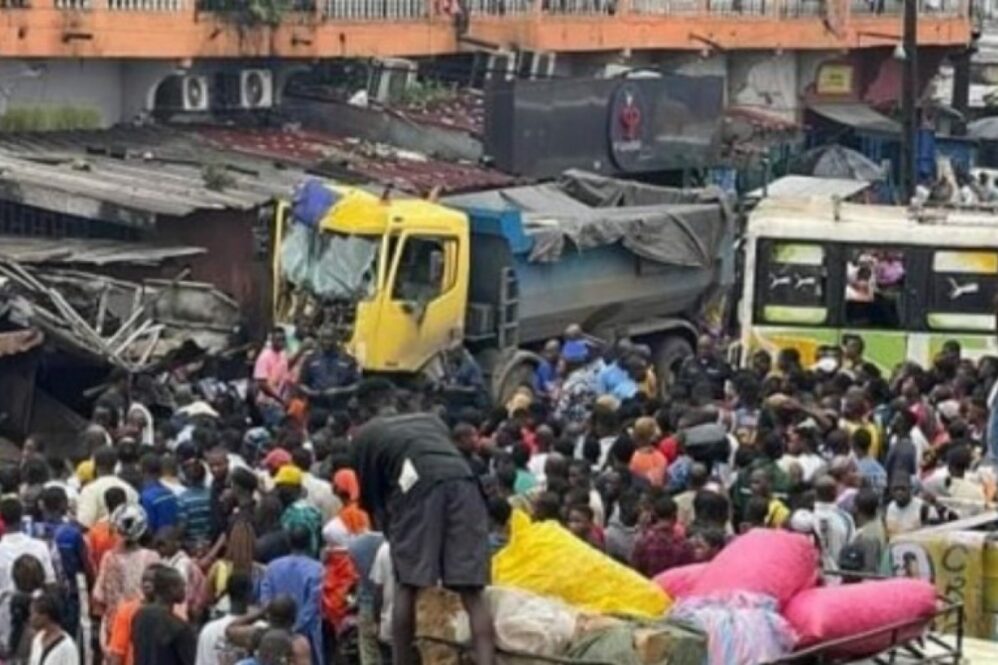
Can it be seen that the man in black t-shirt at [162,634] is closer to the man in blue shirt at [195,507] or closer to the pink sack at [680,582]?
the man in blue shirt at [195,507]

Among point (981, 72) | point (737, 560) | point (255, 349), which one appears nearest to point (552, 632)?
point (737, 560)

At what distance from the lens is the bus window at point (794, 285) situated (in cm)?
2162

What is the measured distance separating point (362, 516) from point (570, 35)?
21.7 metres

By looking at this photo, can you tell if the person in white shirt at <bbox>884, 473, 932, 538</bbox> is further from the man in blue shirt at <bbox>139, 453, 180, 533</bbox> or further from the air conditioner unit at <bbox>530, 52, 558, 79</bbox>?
the air conditioner unit at <bbox>530, 52, 558, 79</bbox>

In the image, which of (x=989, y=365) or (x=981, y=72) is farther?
(x=981, y=72)

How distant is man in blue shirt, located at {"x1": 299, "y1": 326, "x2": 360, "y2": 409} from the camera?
19.5 metres

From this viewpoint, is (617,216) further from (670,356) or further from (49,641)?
(49,641)

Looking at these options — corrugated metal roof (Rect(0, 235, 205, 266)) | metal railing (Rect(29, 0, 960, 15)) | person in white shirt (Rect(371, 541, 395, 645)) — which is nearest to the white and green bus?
corrugated metal roof (Rect(0, 235, 205, 266))

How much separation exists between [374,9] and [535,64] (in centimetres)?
317

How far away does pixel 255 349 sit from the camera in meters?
21.6

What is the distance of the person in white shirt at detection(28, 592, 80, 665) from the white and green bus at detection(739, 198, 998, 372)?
10.6 m

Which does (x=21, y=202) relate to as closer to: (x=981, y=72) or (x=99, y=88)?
(x=99, y=88)

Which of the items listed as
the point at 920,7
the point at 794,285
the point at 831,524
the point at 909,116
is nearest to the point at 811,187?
the point at 909,116

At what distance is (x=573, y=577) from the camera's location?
8734 millimetres
